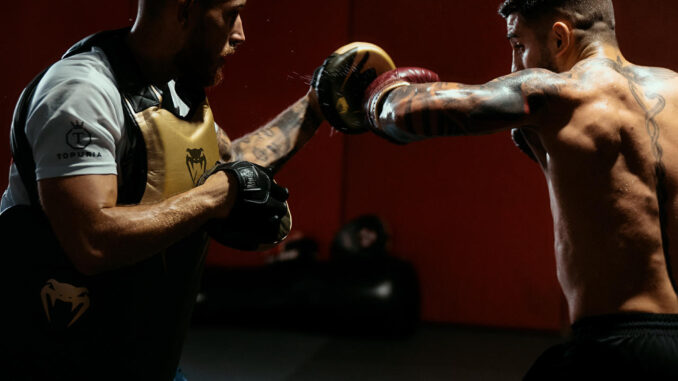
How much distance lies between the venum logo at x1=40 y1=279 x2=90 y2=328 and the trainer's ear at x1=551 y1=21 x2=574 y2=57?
4.54ft

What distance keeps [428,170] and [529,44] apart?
10.7 ft

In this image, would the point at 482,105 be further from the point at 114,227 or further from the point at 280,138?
the point at 114,227

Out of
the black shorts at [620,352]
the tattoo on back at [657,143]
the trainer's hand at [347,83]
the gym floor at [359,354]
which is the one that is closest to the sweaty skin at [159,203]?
the trainer's hand at [347,83]

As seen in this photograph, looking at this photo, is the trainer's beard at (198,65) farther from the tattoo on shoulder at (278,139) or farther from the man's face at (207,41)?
the tattoo on shoulder at (278,139)

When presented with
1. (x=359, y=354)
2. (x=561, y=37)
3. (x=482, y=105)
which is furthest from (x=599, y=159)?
(x=359, y=354)

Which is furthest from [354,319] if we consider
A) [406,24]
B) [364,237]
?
[406,24]

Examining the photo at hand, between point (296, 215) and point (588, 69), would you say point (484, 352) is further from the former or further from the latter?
point (588, 69)

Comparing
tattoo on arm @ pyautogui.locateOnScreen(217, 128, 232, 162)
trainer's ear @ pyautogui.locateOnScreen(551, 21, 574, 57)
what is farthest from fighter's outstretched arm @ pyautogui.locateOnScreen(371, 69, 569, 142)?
tattoo on arm @ pyautogui.locateOnScreen(217, 128, 232, 162)

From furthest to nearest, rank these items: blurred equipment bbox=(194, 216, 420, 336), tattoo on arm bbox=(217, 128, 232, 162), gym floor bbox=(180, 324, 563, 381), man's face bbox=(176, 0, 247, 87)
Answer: blurred equipment bbox=(194, 216, 420, 336) → gym floor bbox=(180, 324, 563, 381) → tattoo on arm bbox=(217, 128, 232, 162) → man's face bbox=(176, 0, 247, 87)

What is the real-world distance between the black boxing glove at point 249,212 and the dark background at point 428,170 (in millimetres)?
3485

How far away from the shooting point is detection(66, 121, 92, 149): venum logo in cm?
138

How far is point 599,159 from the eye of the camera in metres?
1.61

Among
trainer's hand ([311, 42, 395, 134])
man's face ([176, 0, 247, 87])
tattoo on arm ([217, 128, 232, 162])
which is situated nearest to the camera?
man's face ([176, 0, 247, 87])

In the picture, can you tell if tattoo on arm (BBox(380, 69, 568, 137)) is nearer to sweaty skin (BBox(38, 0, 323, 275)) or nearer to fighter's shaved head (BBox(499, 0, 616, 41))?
fighter's shaved head (BBox(499, 0, 616, 41))
